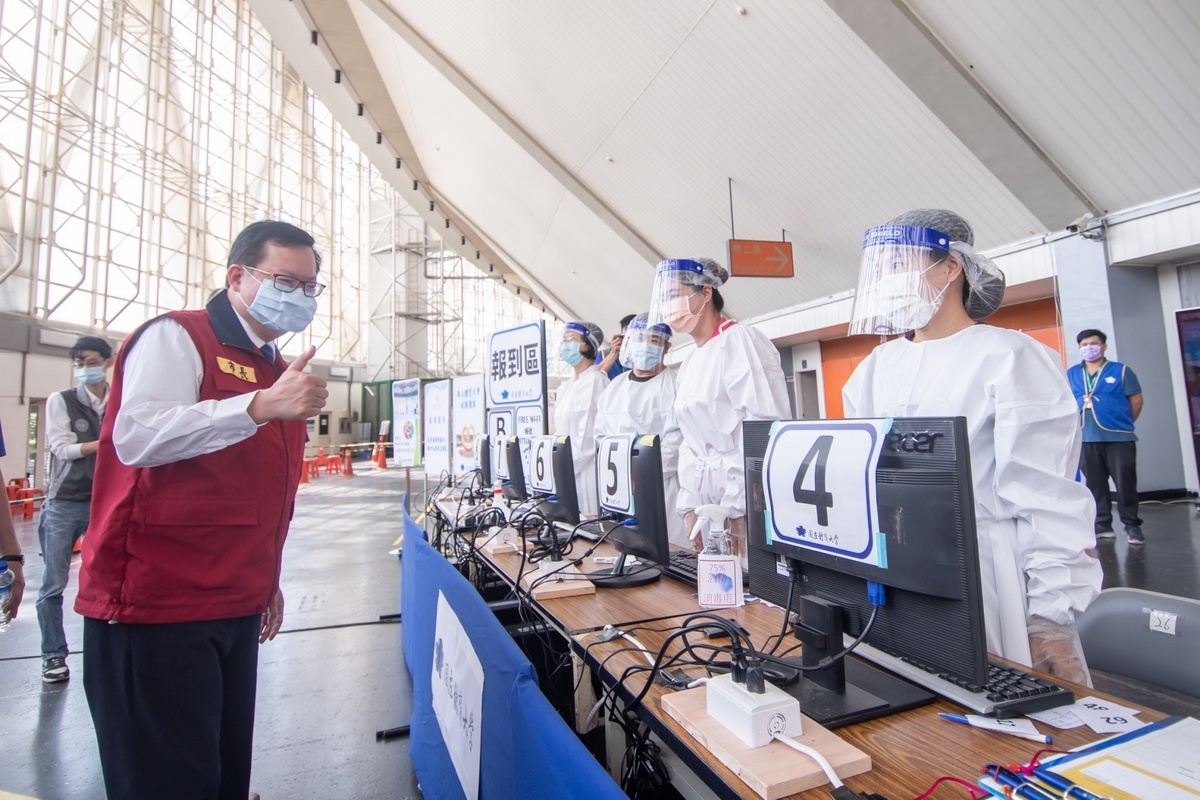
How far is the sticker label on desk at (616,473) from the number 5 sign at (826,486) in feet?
2.27

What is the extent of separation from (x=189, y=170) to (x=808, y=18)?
13508 mm

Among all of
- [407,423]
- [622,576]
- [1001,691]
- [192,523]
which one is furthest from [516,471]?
[407,423]

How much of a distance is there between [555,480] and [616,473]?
A: 60 cm

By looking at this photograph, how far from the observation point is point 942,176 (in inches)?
198

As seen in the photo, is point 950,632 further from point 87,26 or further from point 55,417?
point 87,26

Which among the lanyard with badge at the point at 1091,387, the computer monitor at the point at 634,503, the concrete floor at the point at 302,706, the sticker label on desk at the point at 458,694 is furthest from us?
the lanyard with badge at the point at 1091,387

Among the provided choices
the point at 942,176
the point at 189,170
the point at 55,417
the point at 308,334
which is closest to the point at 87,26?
the point at 189,170

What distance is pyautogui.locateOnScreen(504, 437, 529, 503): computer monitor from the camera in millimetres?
2877

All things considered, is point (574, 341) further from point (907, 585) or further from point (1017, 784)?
point (1017, 784)

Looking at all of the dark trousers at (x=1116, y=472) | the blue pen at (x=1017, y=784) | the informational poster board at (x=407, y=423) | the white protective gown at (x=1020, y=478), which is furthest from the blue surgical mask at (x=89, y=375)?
the dark trousers at (x=1116, y=472)

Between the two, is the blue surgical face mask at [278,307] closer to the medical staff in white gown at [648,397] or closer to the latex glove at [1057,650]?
the latex glove at [1057,650]

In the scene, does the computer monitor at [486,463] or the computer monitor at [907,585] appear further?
the computer monitor at [486,463]

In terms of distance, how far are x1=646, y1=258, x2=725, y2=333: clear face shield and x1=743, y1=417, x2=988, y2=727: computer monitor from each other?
1.34 m

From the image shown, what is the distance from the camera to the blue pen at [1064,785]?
605mm
